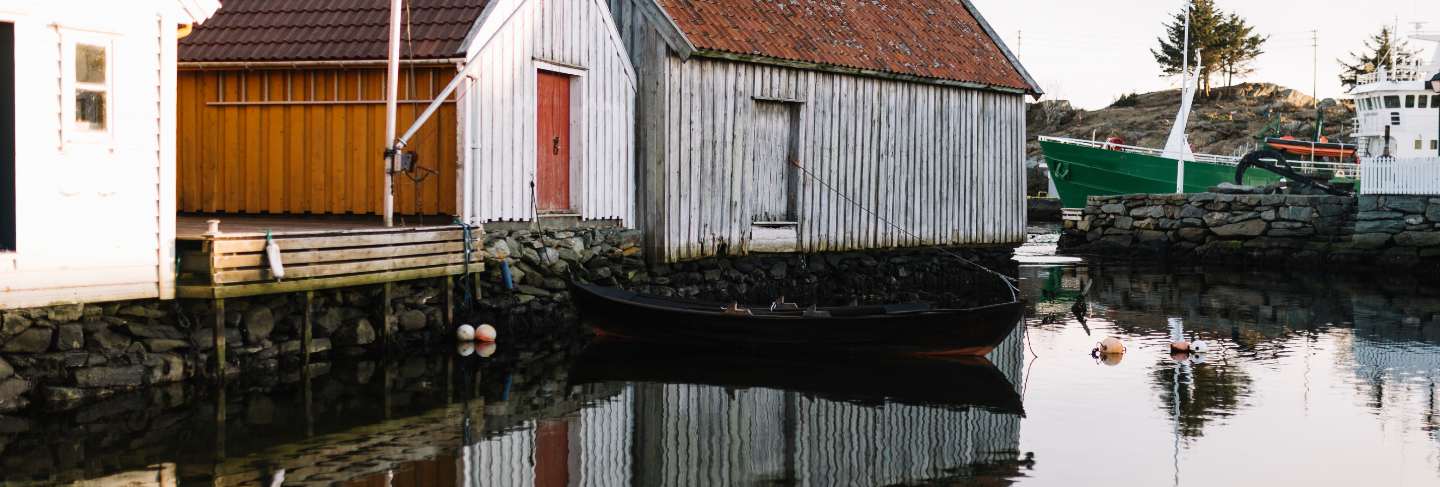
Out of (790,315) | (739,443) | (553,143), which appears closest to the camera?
(739,443)

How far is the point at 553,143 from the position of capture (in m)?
18.2

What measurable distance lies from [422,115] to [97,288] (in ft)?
13.9

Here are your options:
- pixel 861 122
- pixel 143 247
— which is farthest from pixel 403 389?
pixel 861 122

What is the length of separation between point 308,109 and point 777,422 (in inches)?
299

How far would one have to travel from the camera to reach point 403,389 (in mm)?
13883

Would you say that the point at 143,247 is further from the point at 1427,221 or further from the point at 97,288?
the point at 1427,221

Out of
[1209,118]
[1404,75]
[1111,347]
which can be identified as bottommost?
[1111,347]

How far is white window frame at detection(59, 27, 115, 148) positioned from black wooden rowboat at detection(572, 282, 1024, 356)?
571 centimetres

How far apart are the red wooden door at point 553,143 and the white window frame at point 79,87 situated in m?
5.83

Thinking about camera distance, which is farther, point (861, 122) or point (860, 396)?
point (861, 122)

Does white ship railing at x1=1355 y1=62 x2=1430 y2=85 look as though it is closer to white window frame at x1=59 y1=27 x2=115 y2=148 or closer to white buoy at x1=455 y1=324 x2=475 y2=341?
white buoy at x1=455 y1=324 x2=475 y2=341

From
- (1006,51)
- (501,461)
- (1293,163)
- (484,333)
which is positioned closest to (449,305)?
(484,333)

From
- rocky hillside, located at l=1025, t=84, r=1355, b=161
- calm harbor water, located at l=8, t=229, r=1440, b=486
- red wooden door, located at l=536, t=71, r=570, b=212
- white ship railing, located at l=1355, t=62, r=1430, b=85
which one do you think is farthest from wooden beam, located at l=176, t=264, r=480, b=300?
rocky hillside, located at l=1025, t=84, r=1355, b=161

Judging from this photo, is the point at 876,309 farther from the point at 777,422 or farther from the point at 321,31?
the point at 321,31
